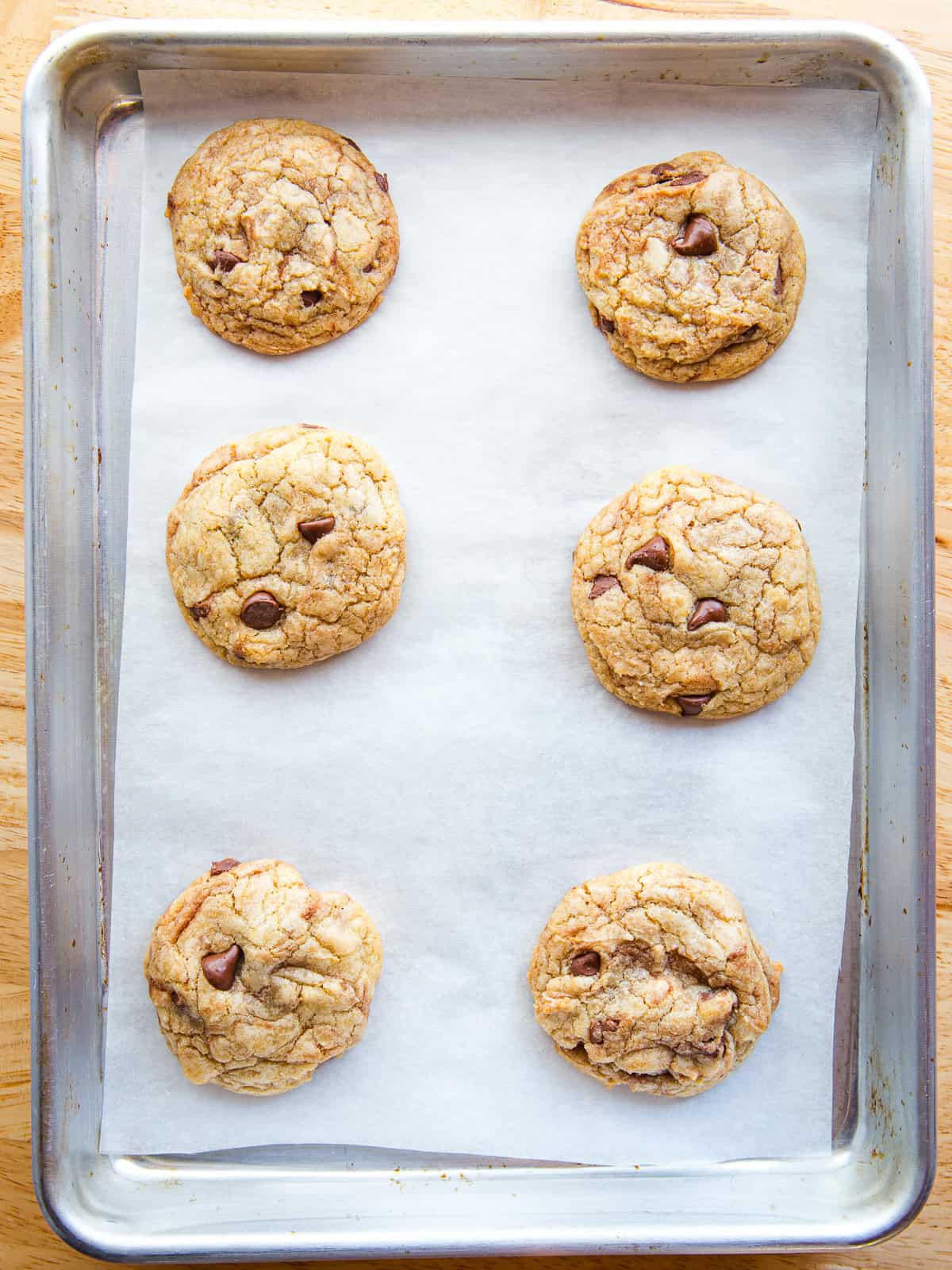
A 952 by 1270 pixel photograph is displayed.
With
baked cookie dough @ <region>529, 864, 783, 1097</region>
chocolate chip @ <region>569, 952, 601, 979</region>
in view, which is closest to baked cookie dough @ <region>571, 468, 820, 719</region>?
baked cookie dough @ <region>529, 864, 783, 1097</region>

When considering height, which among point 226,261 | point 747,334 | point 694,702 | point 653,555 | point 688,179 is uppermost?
point 688,179

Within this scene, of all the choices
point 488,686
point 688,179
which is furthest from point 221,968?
point 688,179

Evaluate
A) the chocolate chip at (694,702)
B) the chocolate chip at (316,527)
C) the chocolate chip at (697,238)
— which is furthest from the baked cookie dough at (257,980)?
the chocolate chip at (697,238)

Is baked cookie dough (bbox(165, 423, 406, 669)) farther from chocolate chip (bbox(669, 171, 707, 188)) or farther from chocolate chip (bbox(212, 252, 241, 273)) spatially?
chocolate chip (bbox(669, 171, 707, 188))

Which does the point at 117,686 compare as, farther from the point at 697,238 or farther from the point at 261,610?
the point at 697,238

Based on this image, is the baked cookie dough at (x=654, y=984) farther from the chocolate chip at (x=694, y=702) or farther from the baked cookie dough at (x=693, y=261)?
the baked cookie dough at (x=693, y=261)

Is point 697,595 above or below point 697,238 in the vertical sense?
below
